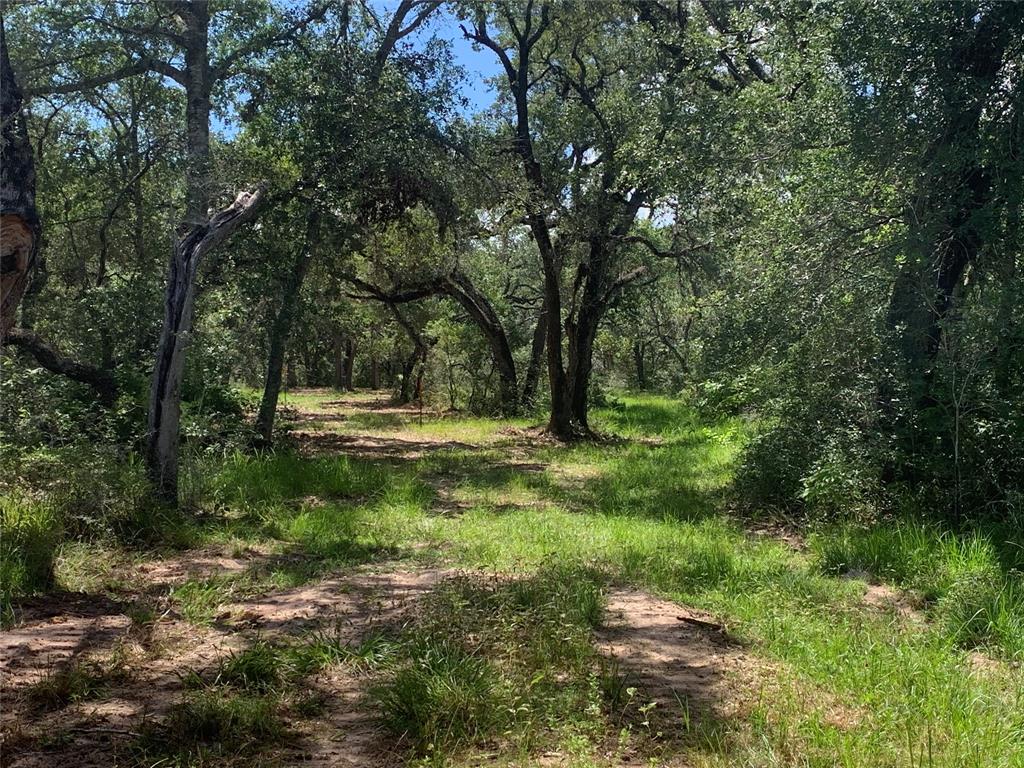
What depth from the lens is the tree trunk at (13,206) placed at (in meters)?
3.45

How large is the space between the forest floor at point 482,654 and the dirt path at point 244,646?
1cm

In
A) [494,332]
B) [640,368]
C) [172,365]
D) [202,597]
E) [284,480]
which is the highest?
[494,332]

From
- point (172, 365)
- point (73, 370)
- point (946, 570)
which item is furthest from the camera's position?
point (73, 370)

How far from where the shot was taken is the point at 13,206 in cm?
346

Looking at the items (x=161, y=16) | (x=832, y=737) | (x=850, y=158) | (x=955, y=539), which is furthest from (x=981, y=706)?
(x=161, y=16)

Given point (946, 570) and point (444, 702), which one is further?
point (946, 570)

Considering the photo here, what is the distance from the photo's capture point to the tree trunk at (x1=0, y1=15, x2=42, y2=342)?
345cm

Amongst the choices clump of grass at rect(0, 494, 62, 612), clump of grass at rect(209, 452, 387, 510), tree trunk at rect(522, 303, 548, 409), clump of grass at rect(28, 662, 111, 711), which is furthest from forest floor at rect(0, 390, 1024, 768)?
tree trunk at rect(522, 303, 548, 409)

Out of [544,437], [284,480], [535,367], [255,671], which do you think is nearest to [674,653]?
[255,671]

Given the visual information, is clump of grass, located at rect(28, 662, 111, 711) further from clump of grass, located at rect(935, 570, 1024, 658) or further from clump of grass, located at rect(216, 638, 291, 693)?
clump of grass, located at rect(935, 570, 1024, 658)

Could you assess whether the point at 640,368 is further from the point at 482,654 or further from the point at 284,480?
the point at 482,654

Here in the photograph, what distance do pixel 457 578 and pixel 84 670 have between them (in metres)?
2.14

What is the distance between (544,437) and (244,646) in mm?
11326

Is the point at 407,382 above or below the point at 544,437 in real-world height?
above
